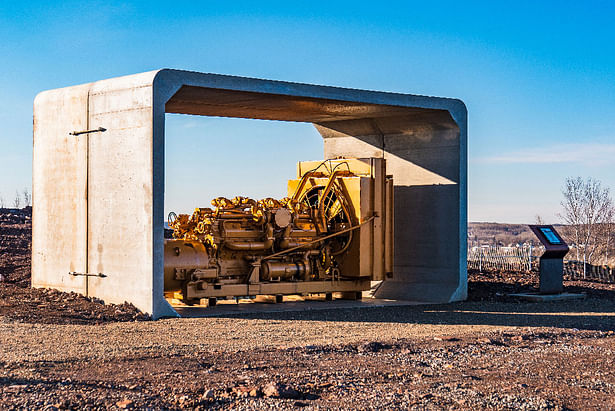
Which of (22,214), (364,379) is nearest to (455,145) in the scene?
(364,379)

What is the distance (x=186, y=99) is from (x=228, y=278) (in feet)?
11.2

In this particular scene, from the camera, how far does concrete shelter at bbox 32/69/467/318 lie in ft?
46.9

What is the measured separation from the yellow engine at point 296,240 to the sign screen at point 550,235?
4.06m

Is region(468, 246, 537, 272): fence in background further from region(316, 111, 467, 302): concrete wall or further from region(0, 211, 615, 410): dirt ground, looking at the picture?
region(0, 211, 615, 410): dirt ground

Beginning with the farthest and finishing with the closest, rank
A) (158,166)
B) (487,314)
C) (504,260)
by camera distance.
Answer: (504,260)
(487,314)
(158,166)

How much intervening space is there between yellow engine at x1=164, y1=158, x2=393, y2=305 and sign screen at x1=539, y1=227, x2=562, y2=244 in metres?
4.06

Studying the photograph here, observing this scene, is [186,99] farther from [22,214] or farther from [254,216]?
[22,214]

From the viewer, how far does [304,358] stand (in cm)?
1070

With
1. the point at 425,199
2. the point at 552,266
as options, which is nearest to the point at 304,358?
the point at 425,199

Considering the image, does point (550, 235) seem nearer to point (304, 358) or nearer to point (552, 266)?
point (552, 266)

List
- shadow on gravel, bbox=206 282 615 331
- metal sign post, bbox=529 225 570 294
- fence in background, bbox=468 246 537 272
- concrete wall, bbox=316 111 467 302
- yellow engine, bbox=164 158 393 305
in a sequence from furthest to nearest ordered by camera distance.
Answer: fence in background, bbox=468 246 537 272 → metal sign post, bbox=529 225 570 294 → concrete wall, bbox=316 111 467 302 → yellow engine, bbox=164 158 393 305 → shadow on gravel, bbox=206 282 615 331

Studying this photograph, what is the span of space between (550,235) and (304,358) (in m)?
11.2

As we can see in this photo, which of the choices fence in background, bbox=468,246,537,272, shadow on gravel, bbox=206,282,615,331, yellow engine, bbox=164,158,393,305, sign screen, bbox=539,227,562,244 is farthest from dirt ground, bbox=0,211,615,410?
fence in background, bbox=468,246,537,272

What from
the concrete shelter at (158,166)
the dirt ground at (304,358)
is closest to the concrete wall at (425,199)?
the concrete shelter at (158,166)
